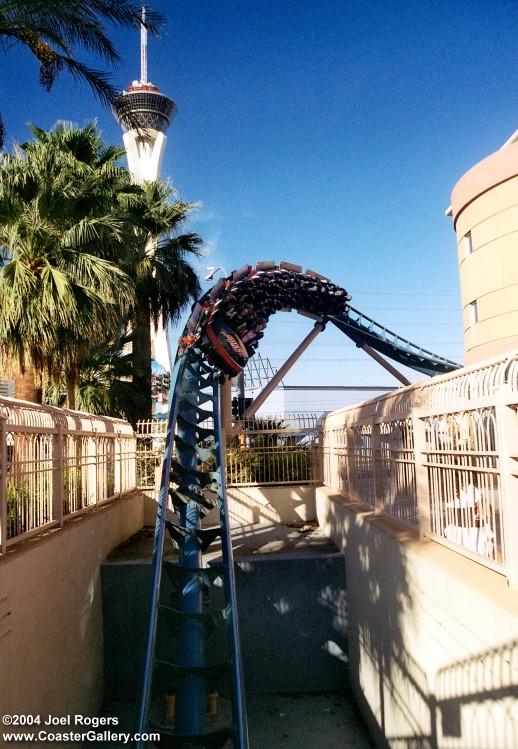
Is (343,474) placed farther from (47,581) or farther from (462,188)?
(462,188)

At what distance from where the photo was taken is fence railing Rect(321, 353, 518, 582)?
3930 millimetres

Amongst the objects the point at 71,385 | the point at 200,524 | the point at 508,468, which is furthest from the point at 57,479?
the point at 71,385

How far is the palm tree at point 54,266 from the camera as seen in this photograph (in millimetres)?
11016

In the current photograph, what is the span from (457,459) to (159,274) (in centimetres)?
1378

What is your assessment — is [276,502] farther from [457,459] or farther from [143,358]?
[457,459]

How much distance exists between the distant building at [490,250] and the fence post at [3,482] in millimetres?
15224

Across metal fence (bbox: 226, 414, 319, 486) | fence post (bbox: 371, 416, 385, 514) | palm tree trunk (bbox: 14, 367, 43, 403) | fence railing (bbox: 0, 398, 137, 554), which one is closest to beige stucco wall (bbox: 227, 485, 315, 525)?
Answer: metal fence (bbox: 226, 414, 319, 486)

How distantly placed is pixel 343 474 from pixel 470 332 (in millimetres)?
11383

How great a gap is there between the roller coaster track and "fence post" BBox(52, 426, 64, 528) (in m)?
1.19

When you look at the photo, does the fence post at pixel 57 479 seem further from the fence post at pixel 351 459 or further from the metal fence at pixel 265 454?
the metal fence at pixel 265 454

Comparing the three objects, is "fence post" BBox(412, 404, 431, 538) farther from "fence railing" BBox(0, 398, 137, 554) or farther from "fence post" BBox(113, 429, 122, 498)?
"fence post" BBox(113, 429, 122, 498)

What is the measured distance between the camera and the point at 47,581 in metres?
6.27

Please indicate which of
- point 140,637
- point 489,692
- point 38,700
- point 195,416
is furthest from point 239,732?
point 195,416

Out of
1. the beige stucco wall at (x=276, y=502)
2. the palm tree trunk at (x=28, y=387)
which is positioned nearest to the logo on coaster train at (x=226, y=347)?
the beige stucco wall at (x=276, y=502)
